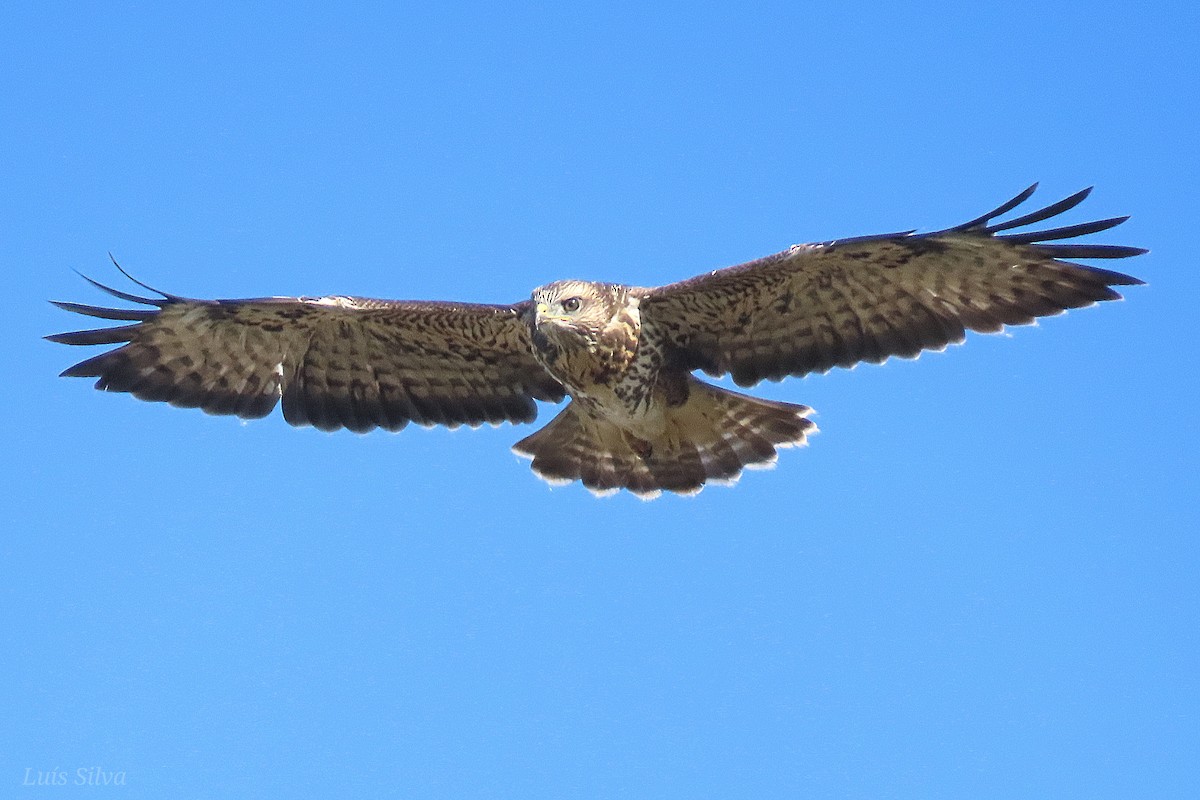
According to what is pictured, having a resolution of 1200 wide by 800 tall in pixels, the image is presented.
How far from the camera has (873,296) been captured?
29.8 ft

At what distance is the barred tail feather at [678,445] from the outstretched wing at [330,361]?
1.02 ft

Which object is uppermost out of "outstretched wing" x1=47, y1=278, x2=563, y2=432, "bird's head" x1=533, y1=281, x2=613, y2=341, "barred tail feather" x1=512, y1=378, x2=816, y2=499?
"outstretched wing" x1=47, y1=278, x2=563, y2=432

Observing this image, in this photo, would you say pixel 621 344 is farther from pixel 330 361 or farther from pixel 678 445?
pixel 330 361

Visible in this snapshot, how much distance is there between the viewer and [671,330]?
9406mm

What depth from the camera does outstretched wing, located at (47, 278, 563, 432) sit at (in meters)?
9.62

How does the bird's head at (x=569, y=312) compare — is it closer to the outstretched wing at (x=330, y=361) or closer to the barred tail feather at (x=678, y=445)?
the outstretched wing at (x=330, y=361)

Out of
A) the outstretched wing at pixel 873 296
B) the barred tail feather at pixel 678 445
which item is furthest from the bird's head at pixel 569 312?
the barred tail feather at pixel 678 445

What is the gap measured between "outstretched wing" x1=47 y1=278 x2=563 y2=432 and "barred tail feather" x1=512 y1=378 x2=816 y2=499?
0.31 metres

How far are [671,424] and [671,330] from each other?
24.0 inches

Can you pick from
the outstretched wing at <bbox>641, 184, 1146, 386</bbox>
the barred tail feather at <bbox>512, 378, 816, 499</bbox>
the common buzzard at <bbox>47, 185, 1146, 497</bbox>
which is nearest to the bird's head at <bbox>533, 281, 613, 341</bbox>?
the common buzzard at <bbox>47, 185, 1146, 497</bbox>

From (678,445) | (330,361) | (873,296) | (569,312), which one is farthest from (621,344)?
(330,361)

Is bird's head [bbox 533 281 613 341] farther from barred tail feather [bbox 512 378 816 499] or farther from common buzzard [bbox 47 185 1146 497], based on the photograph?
barred tail feather [bbox 512 378 816 499]

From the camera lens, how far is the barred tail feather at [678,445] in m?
9.59

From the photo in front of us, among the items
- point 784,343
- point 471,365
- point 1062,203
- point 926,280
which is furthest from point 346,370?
point 1062,203
